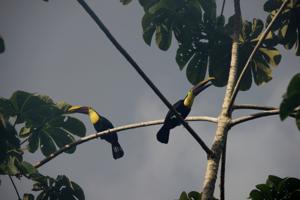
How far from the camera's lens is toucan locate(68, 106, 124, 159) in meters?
8.19

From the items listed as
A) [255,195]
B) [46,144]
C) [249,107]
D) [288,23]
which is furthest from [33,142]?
[288,23]

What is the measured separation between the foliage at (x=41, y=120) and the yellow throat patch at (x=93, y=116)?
4.54ft

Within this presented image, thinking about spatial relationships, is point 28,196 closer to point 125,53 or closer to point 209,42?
point 125,53

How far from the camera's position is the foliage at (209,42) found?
22.8ft

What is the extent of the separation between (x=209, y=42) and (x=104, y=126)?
2.84m

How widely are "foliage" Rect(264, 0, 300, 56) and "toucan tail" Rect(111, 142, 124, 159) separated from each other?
3.62 m

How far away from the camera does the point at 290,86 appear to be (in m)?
3.20

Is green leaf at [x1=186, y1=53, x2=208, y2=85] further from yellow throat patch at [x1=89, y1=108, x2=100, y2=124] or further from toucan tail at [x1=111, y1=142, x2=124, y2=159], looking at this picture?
yellow throat patch at [x1=89, y1=108, x2=100, y2=124]

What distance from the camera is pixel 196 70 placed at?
7.18 meters

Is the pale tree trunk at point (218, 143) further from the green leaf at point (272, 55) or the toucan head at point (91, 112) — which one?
the toucan head at point (91, 112)

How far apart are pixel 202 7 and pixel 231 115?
2.46 meters

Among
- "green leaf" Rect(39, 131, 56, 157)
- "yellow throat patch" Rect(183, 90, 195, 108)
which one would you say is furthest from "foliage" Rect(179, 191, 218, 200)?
"green leaf" Rect(39, 131, 56, 157)

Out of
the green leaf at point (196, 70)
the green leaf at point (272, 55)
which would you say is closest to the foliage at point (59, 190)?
the green leaf at point (196, 70)

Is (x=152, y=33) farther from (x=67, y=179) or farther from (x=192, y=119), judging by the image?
(x=67, y=179)
